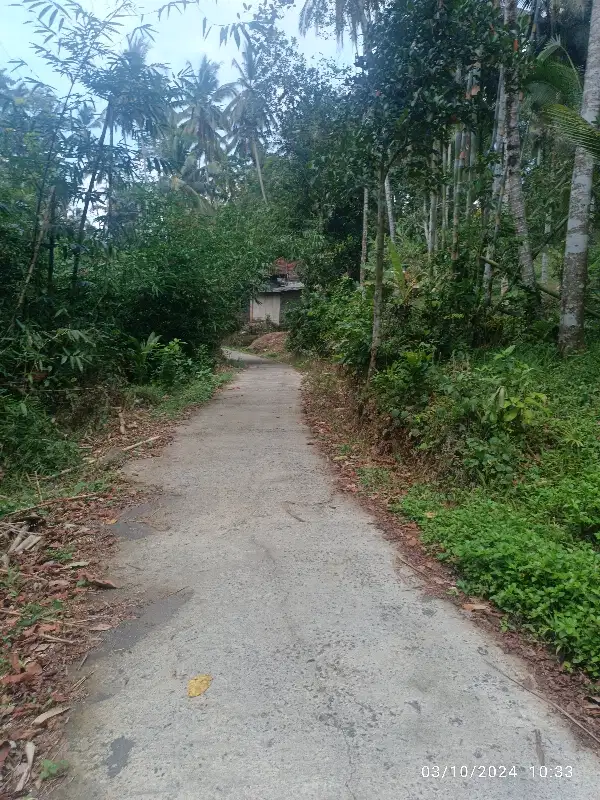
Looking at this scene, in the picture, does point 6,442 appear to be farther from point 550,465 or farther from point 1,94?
point 550,465

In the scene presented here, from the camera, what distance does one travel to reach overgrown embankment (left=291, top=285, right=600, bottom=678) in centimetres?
318

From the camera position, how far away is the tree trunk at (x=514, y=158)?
7148mm

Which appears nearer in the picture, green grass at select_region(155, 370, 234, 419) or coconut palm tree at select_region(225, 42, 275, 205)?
green grass at select_region(155, 370, 234, 419)

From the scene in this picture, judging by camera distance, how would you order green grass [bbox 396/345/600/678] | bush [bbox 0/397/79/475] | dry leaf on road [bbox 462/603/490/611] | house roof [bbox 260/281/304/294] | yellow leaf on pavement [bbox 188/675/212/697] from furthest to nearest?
house roof [bbox 260/281/304/294] < bush [bbox 0/397/79/475] < dry leaf on road [bbox 462/603/490/611] < green grass [bbox 396/345/600/678] < yellow leaf on pavement [bbox 188/675/212/697]

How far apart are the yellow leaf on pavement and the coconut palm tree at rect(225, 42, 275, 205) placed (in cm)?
2128

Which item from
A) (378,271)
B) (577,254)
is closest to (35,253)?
(378,271)

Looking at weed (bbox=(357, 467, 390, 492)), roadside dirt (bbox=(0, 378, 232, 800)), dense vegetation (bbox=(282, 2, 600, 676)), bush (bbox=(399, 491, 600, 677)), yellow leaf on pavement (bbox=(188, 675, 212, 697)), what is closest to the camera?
roadside dirt (bbox=(0, 378, 232, 800))

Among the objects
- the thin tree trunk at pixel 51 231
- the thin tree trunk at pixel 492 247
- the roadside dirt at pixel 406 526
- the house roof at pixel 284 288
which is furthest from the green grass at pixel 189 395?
the house roof at pixel 284 288

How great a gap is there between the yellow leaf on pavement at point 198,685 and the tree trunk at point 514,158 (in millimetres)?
7286

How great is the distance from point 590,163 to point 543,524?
565 cm

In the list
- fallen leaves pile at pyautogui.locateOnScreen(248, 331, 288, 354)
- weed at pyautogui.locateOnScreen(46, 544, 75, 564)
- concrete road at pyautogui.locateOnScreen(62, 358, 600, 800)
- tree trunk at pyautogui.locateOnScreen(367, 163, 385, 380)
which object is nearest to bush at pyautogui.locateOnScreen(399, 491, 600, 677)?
concrete road at pyautogui.locateOnScreen(62, 358, 600, 800)

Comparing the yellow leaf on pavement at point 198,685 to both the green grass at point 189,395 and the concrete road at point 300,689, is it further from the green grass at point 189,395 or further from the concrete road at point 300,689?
the green grass at point 189,395

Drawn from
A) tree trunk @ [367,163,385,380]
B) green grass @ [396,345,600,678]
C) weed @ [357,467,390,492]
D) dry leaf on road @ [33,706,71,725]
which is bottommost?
dry leaf on road @ [33,706,71,725]

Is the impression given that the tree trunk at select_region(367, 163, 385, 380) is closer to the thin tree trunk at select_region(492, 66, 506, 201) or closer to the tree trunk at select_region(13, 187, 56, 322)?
the thin tree trunk at select_region(492, 66, 506, 201)
